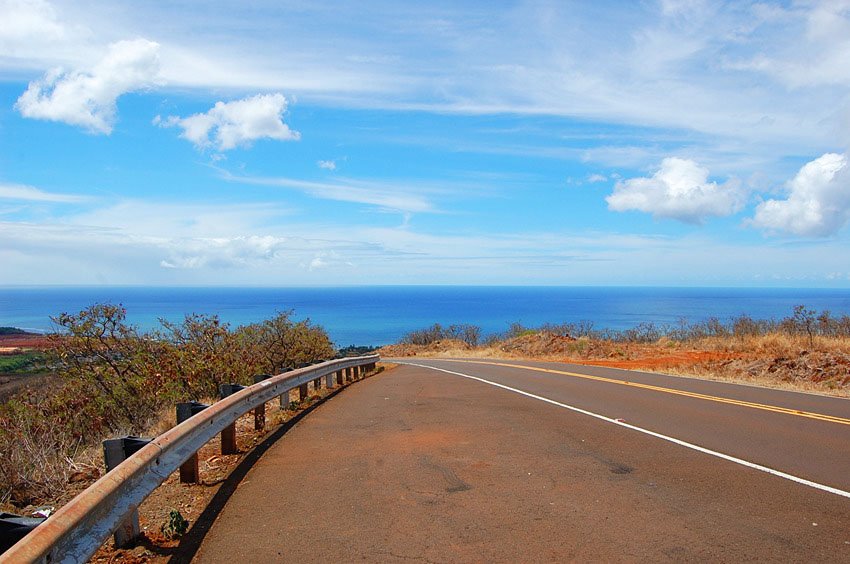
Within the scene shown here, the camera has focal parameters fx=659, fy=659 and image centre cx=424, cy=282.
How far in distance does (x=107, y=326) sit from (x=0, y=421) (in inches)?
171

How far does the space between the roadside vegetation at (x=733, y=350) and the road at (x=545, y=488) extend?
27.2 feet

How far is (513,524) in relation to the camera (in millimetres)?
5375

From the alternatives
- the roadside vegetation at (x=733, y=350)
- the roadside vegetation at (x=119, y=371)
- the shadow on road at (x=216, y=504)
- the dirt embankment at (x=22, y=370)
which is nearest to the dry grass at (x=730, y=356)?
the roadside vegetation at (x=733, y=350)

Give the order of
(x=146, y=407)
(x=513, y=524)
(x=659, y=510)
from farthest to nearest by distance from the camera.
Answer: (x=146, y=407), (x=659, y=510), (x=513, y=524)

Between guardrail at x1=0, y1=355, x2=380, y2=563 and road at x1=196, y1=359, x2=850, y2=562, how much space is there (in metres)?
0.68

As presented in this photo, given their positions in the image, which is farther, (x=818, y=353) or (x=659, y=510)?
(x=818, y=353)

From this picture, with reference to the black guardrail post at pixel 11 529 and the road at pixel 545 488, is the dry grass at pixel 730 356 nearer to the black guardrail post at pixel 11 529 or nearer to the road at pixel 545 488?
the road at pixel 545 488

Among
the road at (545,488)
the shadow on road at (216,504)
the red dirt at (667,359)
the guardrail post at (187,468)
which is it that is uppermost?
the guardrail post at (187,468)

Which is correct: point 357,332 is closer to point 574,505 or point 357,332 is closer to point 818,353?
point 818,353

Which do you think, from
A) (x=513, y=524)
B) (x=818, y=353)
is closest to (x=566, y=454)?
(x=513, y=524)

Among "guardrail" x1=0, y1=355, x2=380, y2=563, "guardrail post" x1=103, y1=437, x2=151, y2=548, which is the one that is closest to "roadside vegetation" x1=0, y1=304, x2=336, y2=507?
"guardrail" x1=0, y1=355, x2=380, y2=563

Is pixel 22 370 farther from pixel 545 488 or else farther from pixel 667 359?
pixel 545 488

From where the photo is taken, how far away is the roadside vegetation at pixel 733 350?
19.4m

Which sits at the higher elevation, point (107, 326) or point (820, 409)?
point (107, 326)
